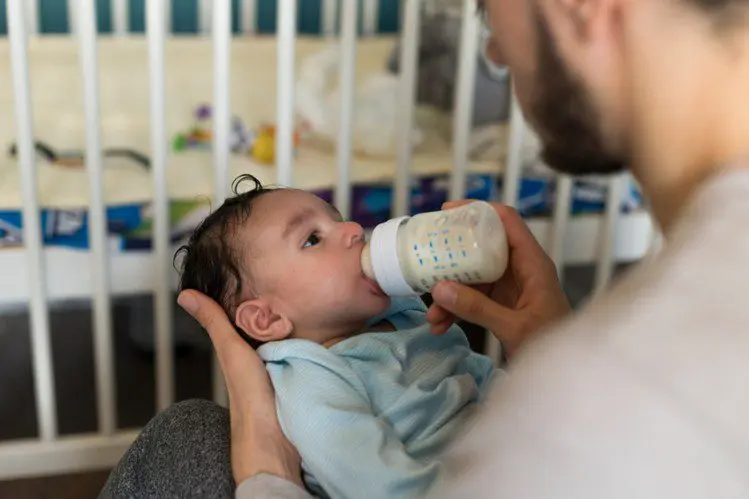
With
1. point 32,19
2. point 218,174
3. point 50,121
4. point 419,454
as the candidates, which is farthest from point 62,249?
point 32,19

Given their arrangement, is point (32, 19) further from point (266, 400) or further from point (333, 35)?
point (266, 400)

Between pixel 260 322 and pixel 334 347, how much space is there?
0.30 feet

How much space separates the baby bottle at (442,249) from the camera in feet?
2.96

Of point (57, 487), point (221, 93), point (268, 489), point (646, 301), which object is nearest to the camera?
point (646, 301)

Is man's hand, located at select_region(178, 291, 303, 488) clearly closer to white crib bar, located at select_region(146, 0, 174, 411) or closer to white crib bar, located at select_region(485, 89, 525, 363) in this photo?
white crib bar, located at select_region(146, 0, 174, 411)

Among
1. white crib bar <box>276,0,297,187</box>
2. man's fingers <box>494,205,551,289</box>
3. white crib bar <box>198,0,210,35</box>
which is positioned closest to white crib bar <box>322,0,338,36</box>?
white crib bar <box>198,0,210,35</box>

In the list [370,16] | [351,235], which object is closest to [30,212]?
[351,235]

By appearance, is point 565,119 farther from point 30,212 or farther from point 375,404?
point 30,212

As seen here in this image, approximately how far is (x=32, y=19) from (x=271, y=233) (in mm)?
1483

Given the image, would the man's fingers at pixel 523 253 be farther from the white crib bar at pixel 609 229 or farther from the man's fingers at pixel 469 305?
the white crib bar at pixel 609 229

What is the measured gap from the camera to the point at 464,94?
1.44 m

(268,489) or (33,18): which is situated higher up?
(33,18)

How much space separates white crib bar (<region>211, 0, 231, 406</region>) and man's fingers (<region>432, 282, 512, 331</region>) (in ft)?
1.84

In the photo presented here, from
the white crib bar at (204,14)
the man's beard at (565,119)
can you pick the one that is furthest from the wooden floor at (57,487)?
the white crib bar at (204,14)
